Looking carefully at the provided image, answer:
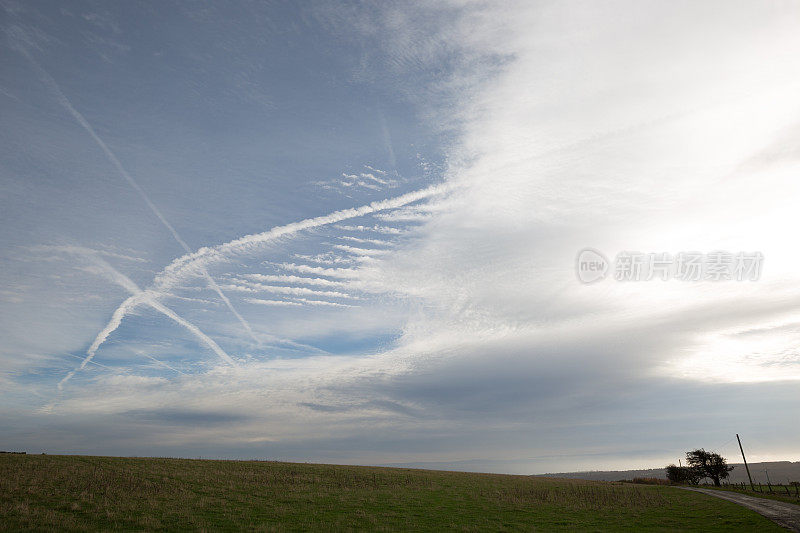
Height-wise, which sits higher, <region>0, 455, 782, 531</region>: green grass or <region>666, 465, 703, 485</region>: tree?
<region>666, 465, 703, 485</region>: tree

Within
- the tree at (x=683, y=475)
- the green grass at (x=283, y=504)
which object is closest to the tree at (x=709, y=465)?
the tree at (x=683, y=475)

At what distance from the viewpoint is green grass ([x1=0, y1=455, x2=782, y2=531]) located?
96.9ft

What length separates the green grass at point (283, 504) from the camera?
29547 mm

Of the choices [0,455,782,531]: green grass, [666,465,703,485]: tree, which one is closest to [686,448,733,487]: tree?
[666,465,703,485]: tree

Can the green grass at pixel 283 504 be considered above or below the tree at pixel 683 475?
below

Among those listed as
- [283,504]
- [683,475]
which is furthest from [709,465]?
[283,504]

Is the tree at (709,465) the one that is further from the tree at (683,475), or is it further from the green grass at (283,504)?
the green grass at (283,504)

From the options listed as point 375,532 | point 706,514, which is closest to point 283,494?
point 375,532

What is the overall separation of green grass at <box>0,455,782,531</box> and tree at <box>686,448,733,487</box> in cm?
6387

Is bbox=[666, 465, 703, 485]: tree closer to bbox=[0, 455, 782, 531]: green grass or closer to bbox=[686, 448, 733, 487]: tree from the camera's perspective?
bbox=[686, 448, 733, 487]: tree

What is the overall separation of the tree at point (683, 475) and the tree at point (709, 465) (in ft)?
3.19

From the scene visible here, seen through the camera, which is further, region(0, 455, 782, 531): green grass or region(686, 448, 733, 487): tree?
region(686, 448, 733, 487): tree

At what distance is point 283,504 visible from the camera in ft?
125

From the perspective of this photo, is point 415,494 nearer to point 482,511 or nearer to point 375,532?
point 482,511
